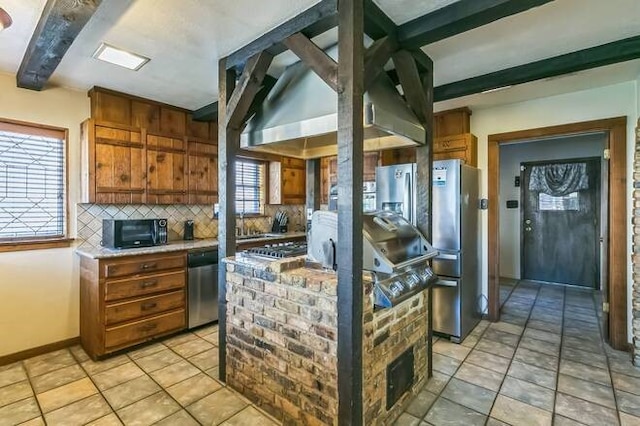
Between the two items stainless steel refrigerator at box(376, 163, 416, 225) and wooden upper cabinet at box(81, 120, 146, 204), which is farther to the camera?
stainless steel refrigerator at box(376, 163, 416, 225)

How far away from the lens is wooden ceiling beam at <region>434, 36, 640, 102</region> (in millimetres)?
2236

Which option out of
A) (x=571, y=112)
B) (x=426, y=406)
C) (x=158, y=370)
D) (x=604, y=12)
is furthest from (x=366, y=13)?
(x=158, y=370)

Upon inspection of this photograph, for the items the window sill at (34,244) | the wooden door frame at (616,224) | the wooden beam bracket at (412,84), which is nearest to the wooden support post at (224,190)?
the wooden beam bracket at (412,84)

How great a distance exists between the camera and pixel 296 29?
76.0 inches

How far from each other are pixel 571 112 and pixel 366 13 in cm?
273

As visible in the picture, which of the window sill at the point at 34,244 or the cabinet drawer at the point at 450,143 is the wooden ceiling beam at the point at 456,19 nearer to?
the cabinet drawer at the point at 450,143

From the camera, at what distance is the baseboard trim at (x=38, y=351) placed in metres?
2.77

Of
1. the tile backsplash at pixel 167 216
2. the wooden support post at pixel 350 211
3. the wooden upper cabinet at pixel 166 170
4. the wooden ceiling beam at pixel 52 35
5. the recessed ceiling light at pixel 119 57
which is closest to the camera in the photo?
the wooden support post at pixel 350 211

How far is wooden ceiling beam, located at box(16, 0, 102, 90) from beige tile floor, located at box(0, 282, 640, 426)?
2419 mm

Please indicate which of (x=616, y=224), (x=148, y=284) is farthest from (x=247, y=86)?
(x=616, y=224)

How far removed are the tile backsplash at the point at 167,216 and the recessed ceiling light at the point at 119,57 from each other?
154 cm

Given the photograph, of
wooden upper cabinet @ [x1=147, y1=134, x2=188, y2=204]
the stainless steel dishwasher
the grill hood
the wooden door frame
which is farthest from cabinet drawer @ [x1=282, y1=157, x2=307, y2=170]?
the wooden door frame

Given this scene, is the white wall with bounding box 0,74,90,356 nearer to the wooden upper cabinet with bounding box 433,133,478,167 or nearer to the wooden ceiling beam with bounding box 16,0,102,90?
the wooden ceiling beam with bounding box 16,0,102,90

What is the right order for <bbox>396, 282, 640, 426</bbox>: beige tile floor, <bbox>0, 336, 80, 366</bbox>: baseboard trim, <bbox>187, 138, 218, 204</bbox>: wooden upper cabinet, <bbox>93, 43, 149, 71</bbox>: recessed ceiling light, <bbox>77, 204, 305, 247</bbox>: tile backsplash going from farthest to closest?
<bbox>187, 138, 218, 204</bbox>: wooden upper cabinet < <bbox>77, 204, 305, 247</bbox>: tile backsplash < <bbox>0, 336, 80, 366</bbox>: baseboard trim < <bbox>93, 43, 149, 71</bbox>: recessed ceiling light < <bbox>396, 282, 640, 426</bbox>: beige tile floor
